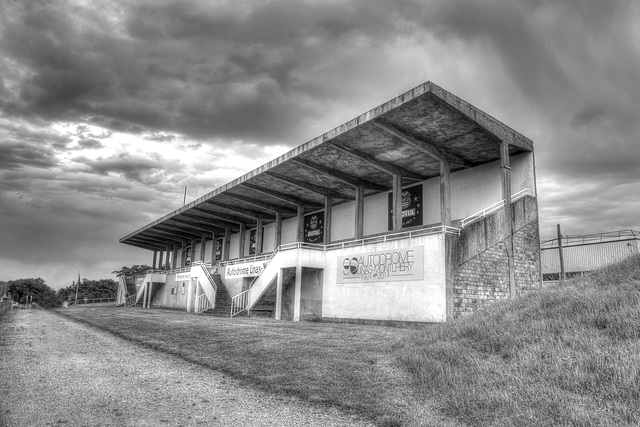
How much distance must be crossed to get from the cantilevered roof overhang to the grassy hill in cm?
1193

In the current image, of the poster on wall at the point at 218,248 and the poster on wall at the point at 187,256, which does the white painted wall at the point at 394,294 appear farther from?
the poster on wall at the point at 187,256

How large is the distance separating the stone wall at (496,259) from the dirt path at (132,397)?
46.0 feet

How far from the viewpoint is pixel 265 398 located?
6434 millimetres

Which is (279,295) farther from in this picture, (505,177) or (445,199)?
(505,177)

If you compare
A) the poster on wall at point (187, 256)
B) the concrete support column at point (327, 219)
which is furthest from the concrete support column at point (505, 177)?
the poster on wall at point (187, 256)

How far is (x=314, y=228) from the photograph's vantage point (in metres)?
39.6

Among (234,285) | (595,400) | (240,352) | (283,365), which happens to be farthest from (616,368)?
(234,285)

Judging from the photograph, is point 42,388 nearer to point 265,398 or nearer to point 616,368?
point 265,398

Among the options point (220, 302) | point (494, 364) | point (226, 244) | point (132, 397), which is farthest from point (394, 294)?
point (226, 244)

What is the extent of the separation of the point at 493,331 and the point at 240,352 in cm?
554

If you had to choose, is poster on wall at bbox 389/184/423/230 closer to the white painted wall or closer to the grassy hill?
the white painted wall

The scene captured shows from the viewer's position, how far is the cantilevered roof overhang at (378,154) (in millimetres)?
21219

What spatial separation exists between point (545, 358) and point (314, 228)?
32921 millimetres

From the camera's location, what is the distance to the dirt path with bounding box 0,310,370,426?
17.4 feet
